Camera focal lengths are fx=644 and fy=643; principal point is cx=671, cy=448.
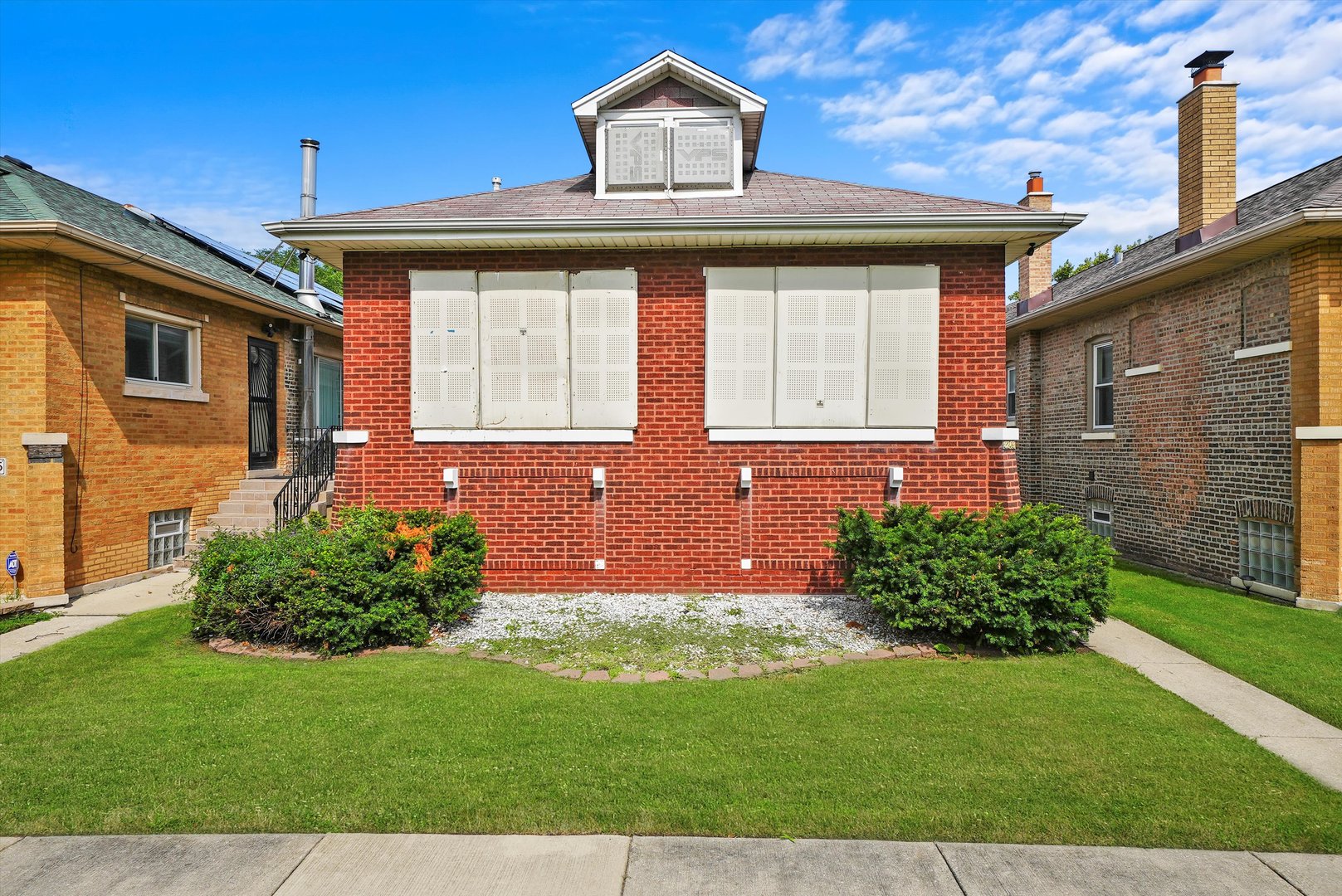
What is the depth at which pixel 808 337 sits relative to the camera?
8281 millimetres

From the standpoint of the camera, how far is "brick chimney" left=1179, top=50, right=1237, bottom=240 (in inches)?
420

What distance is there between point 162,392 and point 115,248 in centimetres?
257

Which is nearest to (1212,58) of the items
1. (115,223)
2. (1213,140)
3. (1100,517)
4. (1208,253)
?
(1213,140)

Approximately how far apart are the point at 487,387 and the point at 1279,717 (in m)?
8.37

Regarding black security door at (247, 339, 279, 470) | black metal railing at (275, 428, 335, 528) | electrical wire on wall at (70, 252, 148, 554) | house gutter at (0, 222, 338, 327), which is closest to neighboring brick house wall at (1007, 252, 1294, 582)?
black metal railing at (275, 428, 335, 528)

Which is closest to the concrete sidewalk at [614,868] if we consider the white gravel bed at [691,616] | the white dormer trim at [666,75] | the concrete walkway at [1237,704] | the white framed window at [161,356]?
the concrete walkway at [1237,704]

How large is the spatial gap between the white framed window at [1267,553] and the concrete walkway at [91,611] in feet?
46.6

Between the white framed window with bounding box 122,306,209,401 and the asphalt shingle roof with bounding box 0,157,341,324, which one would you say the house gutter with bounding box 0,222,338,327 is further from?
the white framed window with bounding box 122,306,209,401

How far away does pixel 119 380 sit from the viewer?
9.28m

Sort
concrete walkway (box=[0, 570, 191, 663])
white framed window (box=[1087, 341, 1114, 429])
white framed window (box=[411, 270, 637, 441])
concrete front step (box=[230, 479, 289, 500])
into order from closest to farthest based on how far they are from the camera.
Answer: concrete walkway (box=[0, 570, 191, 663]), white framed window (box=[411, 270, 637, 441]), concrete front step (box=[230, 479, 289, 500]), white framed window (box=[1087, 341, 1114, 429])

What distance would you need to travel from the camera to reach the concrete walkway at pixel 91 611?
22.4ft

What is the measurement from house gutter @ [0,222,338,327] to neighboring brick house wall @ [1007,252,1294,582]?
15133 millimetres

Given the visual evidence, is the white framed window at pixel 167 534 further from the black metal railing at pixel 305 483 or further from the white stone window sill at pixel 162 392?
the white stone window sill at pixel 162 392

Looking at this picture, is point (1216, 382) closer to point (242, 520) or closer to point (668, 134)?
point (668, 134)
